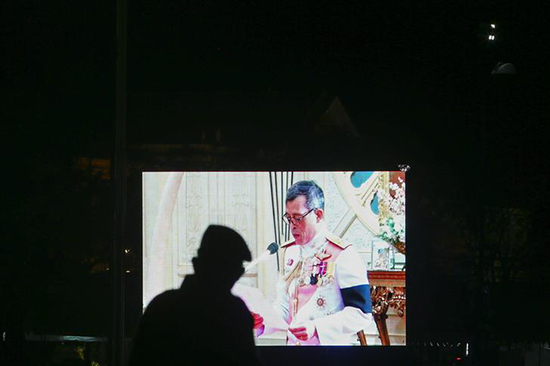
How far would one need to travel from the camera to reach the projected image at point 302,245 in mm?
4496

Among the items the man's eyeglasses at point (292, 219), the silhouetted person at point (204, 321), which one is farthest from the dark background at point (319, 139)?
the silhouetted person at point (204, 321)

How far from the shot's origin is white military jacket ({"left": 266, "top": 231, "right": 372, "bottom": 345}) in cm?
448

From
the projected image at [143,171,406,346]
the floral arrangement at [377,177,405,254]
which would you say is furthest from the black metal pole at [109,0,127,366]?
the floral arrangement at [377,177,405,254]

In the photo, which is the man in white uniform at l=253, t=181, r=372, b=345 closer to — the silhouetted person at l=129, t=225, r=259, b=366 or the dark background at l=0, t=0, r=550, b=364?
the dark background at l=0, t=0, r=550, b=364

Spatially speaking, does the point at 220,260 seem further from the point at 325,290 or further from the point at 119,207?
the point at 325,290

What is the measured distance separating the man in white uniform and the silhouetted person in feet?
1.91

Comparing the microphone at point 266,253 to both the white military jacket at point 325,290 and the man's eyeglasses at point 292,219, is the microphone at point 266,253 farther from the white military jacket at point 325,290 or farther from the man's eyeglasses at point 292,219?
the man's eyeglasses at point 292,219

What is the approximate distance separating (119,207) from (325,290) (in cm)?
152

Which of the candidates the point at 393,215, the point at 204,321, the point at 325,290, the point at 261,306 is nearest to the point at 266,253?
the point at 261,306

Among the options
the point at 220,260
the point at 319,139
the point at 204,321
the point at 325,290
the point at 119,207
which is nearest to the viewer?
the point at 204,321

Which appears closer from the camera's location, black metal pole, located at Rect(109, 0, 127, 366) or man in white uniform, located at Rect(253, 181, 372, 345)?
black metal pole, located at Rect(109, 0, 127, 366)

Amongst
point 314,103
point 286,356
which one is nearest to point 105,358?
point 286,356

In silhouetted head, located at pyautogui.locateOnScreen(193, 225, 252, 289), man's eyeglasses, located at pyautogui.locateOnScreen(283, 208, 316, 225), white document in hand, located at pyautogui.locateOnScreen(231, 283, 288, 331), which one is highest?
man's eyeglasses, located at pyautogui.locateOnScreen(283, 208, 316, 225)

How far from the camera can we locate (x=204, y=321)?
346cm
